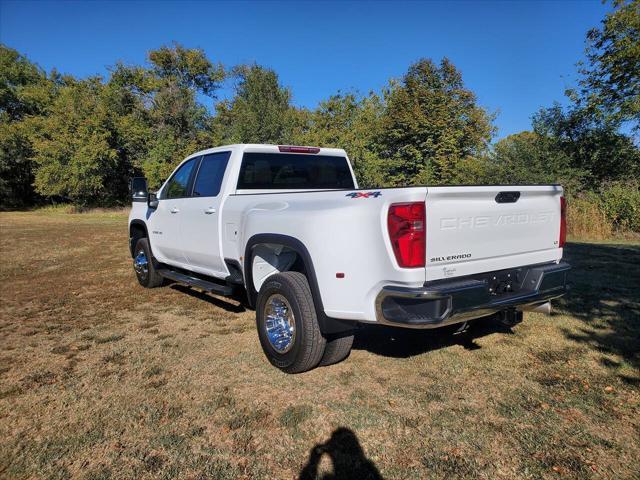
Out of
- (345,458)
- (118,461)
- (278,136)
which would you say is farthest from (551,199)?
(278,136)

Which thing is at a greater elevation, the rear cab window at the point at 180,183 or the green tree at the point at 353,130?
the green tree at the point at 353,130

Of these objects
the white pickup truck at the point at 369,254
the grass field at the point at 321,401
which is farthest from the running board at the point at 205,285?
the grass field at the point at 321,401

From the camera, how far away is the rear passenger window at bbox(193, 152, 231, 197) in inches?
193

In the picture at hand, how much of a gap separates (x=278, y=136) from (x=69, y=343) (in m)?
26.5

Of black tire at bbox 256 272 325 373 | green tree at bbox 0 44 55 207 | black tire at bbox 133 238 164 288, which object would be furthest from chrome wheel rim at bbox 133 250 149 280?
green tree at bbox 0 44 55 207

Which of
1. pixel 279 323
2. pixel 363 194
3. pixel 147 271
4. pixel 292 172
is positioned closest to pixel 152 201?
pixel 147 271

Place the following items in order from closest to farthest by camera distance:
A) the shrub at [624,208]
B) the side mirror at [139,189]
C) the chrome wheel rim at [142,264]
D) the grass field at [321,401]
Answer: the grass field at [321,401]
the side mirror at [139,189]
the chrome wheel rim at [142,264]
the shrub at [624,208]

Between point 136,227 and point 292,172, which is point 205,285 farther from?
point 136,227

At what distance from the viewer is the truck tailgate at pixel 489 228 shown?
289 cm

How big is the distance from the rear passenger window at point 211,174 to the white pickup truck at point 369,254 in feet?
0.14

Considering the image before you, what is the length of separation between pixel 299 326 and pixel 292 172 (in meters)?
2.34

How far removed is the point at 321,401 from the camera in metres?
3.23

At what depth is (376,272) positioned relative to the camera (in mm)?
2906

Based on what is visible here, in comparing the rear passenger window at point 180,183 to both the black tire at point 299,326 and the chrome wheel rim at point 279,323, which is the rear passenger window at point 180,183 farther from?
the black tire at point 299,326
